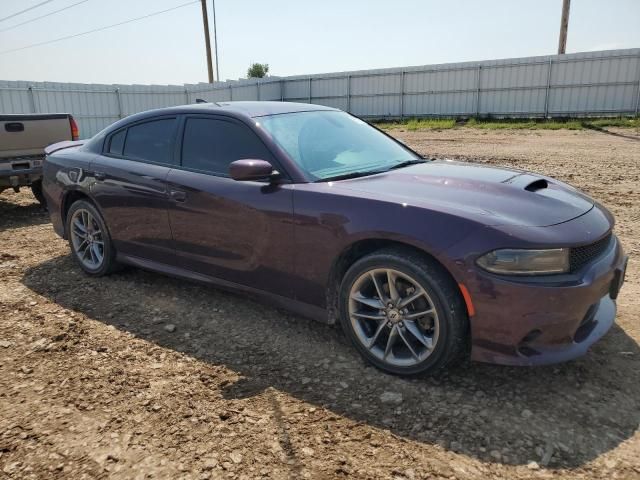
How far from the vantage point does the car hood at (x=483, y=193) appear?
2.75 metres

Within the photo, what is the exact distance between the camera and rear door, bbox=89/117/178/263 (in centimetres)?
407

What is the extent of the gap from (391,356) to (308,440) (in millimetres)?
759

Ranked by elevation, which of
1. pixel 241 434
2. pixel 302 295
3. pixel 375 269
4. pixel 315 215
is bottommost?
pixel 241 434

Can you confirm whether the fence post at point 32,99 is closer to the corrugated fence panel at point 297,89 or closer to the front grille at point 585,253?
the corrugated fence panel at point 297,89

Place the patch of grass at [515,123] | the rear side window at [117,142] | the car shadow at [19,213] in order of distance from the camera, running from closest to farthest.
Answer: the rear side window at [117,142] → the car shadow at [19,213] → the patch of grass at [515,123]

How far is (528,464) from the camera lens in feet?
7.43

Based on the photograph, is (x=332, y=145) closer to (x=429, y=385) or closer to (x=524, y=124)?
(x=429, y=385)

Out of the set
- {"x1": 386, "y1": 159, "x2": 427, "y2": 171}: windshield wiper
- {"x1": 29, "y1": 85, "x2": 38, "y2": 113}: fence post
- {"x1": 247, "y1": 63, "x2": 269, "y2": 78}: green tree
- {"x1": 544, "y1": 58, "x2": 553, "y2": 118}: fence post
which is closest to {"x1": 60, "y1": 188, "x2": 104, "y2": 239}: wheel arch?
{"x1": 386, "y1": 159, "x2": 427, "y2": 171}: windshield wiper

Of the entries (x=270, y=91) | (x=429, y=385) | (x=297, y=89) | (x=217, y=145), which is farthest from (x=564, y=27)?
(x=429, y=385)

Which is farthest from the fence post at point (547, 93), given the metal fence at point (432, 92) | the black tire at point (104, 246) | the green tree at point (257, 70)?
the green tree at point (257, 70)

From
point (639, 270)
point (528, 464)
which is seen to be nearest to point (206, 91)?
point (639, 270)

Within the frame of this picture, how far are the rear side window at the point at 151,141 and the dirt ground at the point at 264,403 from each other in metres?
1.20

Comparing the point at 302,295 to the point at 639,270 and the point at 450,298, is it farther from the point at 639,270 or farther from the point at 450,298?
the point at 639,270

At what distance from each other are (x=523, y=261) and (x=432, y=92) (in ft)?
78.9
